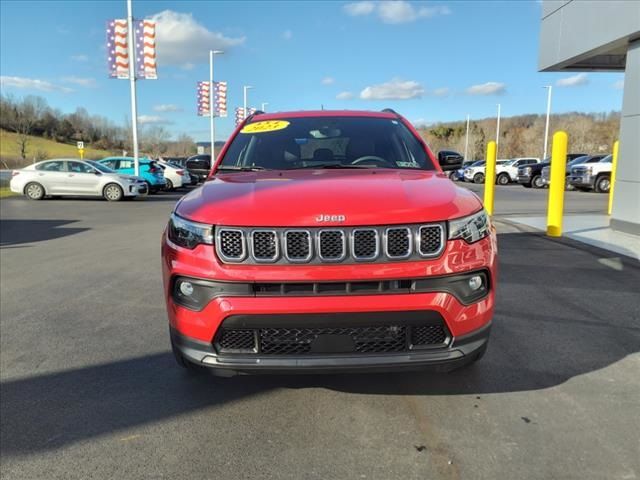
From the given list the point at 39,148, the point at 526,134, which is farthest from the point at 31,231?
the point at 39,148

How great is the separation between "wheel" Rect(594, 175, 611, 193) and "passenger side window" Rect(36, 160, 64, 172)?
21413 millimetres

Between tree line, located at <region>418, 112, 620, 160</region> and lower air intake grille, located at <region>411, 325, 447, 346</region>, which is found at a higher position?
tree line, located at <region>418, 112, 620, 160</region>

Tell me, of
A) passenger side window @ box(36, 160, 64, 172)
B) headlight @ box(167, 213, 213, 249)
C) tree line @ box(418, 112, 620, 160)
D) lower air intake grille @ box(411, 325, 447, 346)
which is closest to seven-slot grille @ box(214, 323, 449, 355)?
lower air intake grille @ box(411, 325, 447, 346)

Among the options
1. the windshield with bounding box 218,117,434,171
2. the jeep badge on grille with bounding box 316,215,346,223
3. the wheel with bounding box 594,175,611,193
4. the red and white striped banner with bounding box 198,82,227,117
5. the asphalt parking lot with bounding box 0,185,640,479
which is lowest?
the asphalt parking lot with bounding box 0,185,640,479

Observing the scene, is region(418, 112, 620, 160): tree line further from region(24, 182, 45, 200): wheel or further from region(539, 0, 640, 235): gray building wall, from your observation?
region(539, 0, 640, 235): gray building wall

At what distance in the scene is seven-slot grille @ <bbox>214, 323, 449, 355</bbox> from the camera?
8.10ft

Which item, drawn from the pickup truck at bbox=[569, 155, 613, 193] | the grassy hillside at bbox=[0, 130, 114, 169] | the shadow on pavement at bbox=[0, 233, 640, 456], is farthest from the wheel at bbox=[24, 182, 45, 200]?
the grassy hillside at bbox=[0, 130, 114, 169]

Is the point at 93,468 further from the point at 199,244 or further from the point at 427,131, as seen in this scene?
the point at 427,131

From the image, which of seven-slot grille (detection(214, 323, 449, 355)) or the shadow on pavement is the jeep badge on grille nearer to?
seven-slot grille (detection(214, 323, 449, 355))

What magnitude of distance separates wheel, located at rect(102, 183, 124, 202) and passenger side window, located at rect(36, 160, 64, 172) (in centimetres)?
188

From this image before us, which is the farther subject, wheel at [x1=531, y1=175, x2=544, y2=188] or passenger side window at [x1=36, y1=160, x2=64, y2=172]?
wheel at [x1=531, y1=175, x2=544, y2=188]

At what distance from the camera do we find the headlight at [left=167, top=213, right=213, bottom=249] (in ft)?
8.42

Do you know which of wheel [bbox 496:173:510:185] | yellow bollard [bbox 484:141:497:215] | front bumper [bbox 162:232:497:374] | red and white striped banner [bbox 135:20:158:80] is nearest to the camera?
front bumper [bbox 162:232:497:374]

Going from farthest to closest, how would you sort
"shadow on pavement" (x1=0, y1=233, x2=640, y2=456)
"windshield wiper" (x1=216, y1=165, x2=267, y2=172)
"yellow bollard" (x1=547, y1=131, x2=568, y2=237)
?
"yellow bollard" (x1=547, y1=131, x2=568, y2=237) < "windshield wiper" (x1=216, y1=165, x2=267, y2=172) < "shadow on pavement" (x1=0, y1=233, x2=640, y2=456)
